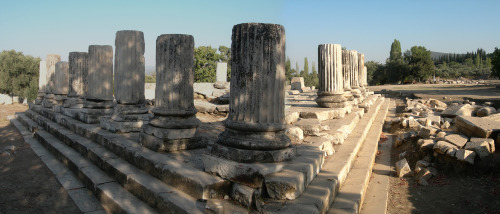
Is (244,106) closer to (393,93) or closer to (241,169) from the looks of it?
(241,169)

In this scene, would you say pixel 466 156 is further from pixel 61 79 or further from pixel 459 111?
pixel 61 79

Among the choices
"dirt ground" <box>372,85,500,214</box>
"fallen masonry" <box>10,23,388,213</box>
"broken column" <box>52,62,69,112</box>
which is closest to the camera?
"fallen masonry" <box>10,23,388,213</box>

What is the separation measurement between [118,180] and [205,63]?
28987mm

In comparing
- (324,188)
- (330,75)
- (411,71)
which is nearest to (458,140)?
(330,75)

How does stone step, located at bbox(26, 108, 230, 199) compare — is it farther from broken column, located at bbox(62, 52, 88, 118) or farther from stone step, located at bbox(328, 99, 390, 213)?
broken column, located at bbox(62, 52, 88, 118)

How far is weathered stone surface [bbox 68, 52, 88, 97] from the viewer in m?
10.4

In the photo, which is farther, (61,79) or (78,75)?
(61,79)

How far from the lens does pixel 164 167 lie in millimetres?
3939

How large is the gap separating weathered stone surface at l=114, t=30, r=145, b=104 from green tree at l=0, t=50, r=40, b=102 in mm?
20448

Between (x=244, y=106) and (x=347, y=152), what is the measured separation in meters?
2.27

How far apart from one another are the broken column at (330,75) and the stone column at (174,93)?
4183mm

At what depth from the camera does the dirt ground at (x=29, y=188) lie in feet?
14.0

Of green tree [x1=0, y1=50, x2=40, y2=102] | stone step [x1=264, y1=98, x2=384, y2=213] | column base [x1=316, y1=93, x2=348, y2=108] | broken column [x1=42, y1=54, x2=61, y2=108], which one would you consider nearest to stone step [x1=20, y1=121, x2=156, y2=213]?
stone step [x1=264, y1=98, x2=384, y2=213]

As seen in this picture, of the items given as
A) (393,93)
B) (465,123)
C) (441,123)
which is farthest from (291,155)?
(393,93)
